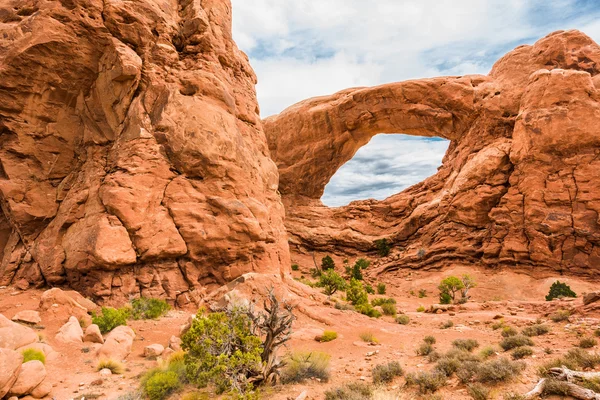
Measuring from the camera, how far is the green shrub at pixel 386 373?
25.7 feet

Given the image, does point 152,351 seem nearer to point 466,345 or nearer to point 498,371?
point 498,371

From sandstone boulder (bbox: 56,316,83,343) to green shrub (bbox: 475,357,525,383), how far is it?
34.6 ft

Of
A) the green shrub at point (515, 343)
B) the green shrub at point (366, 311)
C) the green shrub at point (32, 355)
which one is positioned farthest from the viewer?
the green shrub at point (366, 311)

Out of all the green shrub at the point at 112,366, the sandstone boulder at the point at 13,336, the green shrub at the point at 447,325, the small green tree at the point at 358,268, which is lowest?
the small green tree at the point at 358,268

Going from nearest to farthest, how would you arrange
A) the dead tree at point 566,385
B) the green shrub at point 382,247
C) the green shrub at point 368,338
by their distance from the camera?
the dead tree at point 566,385 → the green shrub at point 368,338 → the green shrub at point 382,247

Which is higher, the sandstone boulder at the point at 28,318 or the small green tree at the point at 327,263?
the sandstone boulder at the point at 28,318

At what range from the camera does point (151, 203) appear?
608 inches

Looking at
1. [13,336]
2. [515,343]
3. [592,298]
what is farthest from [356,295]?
[13,336]

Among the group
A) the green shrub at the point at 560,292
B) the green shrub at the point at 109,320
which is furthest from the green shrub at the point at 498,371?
the green shrub at the point at 560,292

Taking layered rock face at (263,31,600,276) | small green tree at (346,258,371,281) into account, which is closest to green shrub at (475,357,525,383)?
layered rock face at (263,31,600,276)

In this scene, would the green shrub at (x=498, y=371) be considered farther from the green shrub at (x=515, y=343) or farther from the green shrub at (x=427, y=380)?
the green shrub at (x=515, y=343)

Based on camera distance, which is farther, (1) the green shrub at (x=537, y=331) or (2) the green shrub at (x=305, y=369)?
(1) the green shrub at (x=537, y=331)

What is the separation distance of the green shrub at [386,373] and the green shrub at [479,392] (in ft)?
5.88

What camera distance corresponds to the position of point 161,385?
7230mm
